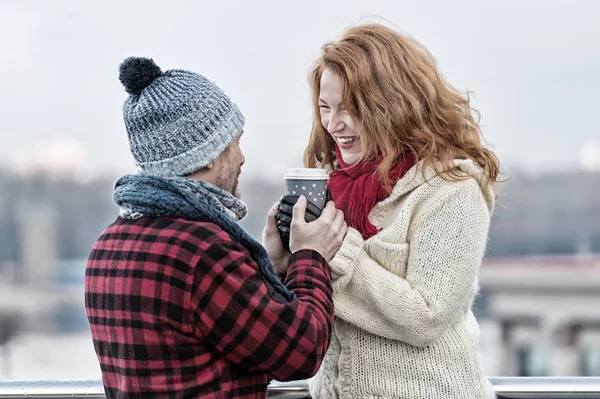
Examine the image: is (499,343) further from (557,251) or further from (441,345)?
(441,345)

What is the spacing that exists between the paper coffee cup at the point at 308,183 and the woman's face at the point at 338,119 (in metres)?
0.13

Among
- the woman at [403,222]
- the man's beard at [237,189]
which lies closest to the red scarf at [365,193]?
the woman at [403,222]

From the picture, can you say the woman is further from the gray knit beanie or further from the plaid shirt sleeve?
the gray knit beanie

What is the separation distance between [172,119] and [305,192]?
291mm

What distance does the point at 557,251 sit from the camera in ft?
113

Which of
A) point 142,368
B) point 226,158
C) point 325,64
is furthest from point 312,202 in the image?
point 142,368

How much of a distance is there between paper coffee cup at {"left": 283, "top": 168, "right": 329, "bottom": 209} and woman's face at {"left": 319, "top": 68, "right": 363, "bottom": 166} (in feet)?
0.42

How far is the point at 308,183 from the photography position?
1.48m

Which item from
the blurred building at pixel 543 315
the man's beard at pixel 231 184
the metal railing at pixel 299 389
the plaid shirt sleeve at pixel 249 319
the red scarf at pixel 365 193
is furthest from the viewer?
the blurred building at pixel 543 315

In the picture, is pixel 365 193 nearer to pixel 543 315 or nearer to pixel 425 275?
pixel 425 275

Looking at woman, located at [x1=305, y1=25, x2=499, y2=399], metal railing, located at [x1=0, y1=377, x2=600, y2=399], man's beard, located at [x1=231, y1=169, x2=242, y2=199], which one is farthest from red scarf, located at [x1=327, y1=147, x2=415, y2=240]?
metal railing, located at [x1=0, y1=377, x2=600, y2=399]

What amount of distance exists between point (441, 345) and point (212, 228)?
0.51m

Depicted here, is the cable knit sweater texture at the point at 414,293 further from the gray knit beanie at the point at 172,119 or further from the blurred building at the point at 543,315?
the blurred building at the point at 543,315

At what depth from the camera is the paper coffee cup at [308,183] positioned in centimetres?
148
